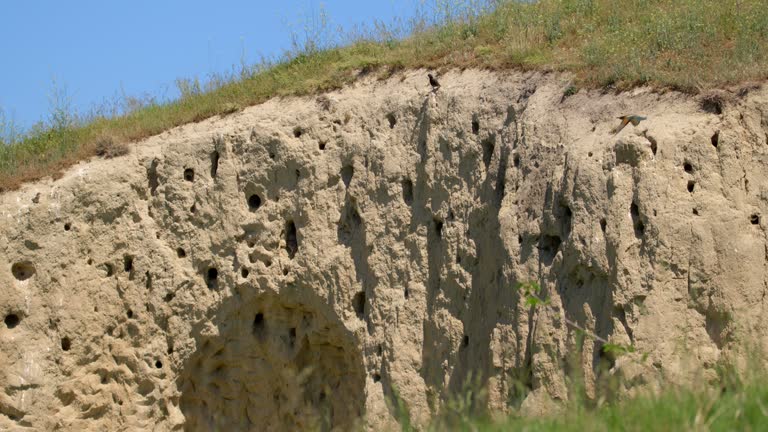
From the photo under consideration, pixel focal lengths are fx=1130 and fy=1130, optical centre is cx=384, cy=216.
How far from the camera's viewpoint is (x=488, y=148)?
39.7 feet

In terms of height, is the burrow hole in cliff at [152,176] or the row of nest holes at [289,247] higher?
the burrow hole in cliff at [152,176]

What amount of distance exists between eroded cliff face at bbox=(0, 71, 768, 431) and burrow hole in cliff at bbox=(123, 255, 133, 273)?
0.07 ft

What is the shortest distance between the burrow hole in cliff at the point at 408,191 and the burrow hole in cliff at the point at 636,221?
297 centimetres

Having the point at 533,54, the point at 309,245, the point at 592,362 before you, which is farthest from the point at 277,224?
the point at 592,362

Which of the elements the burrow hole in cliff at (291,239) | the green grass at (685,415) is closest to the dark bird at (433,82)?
the burrow hole in cliff at (291,239)

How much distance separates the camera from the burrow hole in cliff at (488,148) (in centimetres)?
1205

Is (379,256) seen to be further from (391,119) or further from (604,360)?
(604,360)

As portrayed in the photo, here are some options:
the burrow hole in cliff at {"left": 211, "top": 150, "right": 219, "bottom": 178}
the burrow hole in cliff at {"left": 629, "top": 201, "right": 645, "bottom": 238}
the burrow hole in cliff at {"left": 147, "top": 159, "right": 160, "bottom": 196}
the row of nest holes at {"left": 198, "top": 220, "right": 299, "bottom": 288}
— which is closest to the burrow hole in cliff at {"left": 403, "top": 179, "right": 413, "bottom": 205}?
the row of nest holes at {"left": 198, "top": 220, "right": 299, "bottom": 288}

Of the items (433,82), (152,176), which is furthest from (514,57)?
(152,176)

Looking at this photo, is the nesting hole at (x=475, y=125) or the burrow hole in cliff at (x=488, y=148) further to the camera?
the nesting hole at (x=475, y=125)

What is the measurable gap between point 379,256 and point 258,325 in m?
1.94

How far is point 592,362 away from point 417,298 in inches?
103

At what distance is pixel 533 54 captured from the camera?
1268 centimetres

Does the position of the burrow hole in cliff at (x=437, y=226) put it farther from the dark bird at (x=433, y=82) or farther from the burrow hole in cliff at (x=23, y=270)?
the burrow hole in cliff at (x=23, y=270)
